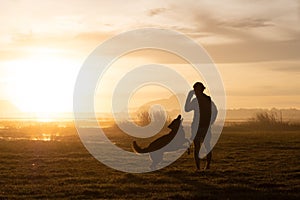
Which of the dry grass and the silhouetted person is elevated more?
the silhouetted person

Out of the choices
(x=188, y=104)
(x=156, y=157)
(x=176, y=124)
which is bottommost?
(x=156, y=157)

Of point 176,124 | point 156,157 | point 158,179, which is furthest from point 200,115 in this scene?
point 158,179

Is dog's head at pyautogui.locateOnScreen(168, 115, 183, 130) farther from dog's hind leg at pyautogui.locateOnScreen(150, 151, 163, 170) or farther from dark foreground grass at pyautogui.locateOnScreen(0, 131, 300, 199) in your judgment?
dark foreground grass at pyautogui.locateOnScreen(0, 131, 300, 199)

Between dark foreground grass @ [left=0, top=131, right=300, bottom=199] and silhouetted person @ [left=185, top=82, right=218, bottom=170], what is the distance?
1346mm

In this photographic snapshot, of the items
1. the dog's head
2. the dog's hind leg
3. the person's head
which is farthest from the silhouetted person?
the dog's hind leg

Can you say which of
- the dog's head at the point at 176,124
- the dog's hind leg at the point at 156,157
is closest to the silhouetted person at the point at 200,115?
the dog's head at the point at 176,124

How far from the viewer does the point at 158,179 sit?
61.0ft

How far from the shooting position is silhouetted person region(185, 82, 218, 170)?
792 inches

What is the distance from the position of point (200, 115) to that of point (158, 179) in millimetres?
3359

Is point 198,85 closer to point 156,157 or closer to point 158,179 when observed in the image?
point 156,157

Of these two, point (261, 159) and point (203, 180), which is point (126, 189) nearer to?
point (203, 180)

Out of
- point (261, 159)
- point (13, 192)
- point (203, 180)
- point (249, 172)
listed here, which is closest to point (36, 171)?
point (13, 192)

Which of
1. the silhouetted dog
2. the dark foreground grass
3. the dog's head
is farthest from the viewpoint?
the dog's head

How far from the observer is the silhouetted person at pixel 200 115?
20125 mm
